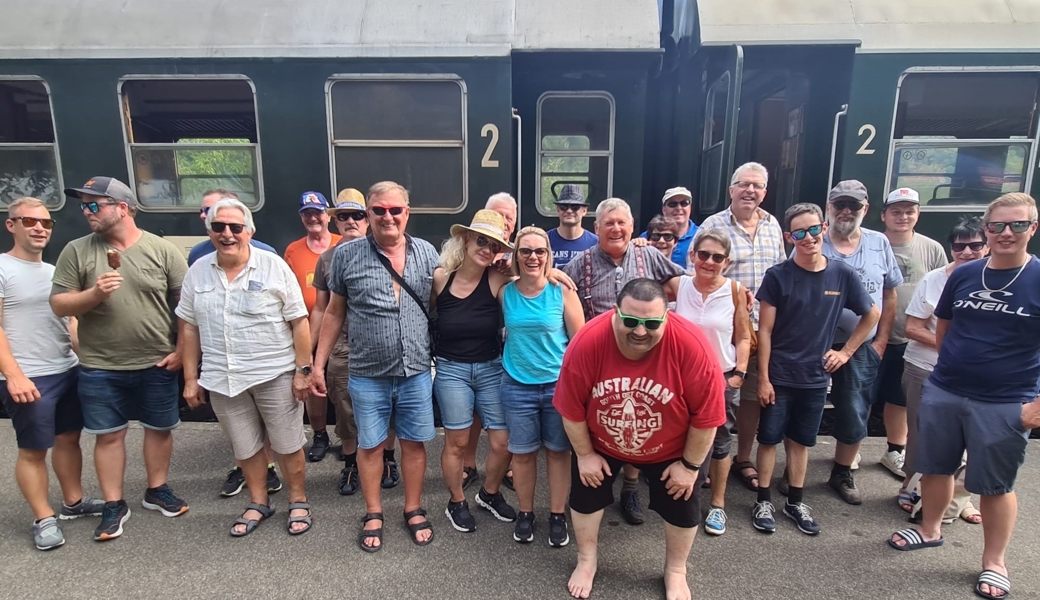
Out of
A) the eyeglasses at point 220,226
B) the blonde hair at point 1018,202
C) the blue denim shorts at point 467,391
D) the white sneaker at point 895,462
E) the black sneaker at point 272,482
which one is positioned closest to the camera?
the blonde hair at point 1018,202

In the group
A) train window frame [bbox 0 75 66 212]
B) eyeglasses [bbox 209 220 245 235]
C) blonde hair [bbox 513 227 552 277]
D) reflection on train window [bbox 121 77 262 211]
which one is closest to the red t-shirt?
blonde hair [bbox 513 227 552 277]

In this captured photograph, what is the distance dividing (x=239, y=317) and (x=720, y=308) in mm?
2314

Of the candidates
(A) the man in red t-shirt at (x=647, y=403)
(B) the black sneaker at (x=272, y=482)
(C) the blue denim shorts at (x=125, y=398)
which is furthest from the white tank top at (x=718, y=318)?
(C) the blue denim shorts at (x=125, y=398)

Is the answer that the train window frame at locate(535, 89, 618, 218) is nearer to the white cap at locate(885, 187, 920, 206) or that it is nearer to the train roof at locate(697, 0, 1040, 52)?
the train roof at locate(697, 0, 1040, 52)

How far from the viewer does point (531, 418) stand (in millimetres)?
2727

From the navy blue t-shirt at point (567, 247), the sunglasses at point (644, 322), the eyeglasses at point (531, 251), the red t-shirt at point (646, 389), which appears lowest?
the red t-shirt at point (646, 389)

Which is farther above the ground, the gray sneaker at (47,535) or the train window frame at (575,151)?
the train window frame at (575,151)

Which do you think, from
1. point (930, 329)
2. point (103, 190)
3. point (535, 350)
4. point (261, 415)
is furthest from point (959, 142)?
point (103, 190)

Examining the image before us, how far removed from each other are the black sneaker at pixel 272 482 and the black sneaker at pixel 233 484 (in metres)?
0.15

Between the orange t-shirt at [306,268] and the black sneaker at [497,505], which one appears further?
the orange t-shirt at [306,268]

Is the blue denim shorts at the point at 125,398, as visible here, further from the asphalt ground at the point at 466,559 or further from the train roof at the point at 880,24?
the train roof at the point at 880,24

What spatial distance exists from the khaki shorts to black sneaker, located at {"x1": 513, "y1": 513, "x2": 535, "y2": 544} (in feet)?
4.01

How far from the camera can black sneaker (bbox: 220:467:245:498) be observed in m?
3.31

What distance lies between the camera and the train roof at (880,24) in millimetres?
3775
